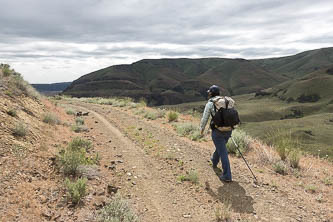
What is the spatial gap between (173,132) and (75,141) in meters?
4.77

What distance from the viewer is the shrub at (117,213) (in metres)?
4.35

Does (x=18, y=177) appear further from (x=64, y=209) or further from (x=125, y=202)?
(x=125, y=202)

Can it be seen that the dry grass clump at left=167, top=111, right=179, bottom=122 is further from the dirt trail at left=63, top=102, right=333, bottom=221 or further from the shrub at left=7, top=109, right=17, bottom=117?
the shrub at left=7, top=109, right=17, bottom=117

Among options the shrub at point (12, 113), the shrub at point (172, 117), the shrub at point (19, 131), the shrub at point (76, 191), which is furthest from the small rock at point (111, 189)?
Answer: the shrub at point (172, 117)

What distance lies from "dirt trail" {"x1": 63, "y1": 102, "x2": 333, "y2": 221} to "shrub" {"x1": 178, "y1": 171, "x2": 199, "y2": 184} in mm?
130

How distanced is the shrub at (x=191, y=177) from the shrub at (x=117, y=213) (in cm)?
194

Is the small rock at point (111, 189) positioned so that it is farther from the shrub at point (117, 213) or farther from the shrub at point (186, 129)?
the shrub at point (186, 129)

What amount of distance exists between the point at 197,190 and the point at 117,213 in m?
2.17

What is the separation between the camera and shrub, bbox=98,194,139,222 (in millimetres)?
4352

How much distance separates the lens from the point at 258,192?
5.83m

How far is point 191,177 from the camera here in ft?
20.4

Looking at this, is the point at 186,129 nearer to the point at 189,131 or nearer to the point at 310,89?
the point at 189,131

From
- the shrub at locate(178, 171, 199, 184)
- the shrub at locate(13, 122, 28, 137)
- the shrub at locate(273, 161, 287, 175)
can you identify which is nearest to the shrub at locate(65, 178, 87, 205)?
the shrub at locate(178, 171, 199, 184)

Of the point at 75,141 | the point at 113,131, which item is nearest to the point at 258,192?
the point at 75,141
